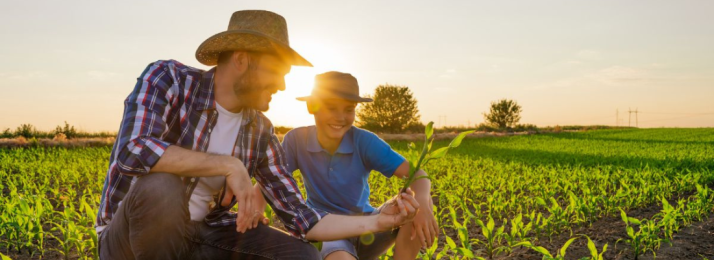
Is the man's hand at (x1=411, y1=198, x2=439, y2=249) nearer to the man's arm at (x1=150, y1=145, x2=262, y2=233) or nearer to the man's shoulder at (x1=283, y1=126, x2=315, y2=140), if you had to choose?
the man's arm at (x1=150, y1=145, x2=262, y2=233)

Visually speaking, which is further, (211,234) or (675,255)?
(675,255)

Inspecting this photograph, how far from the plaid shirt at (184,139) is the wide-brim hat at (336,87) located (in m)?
0.54

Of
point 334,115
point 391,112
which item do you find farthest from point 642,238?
point 391,112

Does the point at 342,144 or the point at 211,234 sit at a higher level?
the point at 342,144

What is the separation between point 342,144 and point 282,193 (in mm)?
698

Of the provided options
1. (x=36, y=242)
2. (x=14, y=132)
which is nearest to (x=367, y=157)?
(x=36, y=242)

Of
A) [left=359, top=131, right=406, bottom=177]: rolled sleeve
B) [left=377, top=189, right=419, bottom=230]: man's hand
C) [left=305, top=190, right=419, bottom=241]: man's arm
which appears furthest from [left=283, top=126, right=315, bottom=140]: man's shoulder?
[left=377, top=189, right=419, bottom=230]: man's hand

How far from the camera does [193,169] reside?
209 cm

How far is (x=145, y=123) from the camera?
7.12 feet

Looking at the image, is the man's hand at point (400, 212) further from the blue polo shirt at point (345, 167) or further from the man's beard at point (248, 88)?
the man's beard at point (248, 88)

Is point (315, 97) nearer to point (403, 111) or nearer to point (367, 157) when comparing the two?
point (367, 157)

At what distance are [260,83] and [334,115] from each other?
32.4 inches

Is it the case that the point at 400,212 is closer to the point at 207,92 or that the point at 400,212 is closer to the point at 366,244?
the point at 366,244

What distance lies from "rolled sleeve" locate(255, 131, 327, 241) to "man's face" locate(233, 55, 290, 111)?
1.12ft
